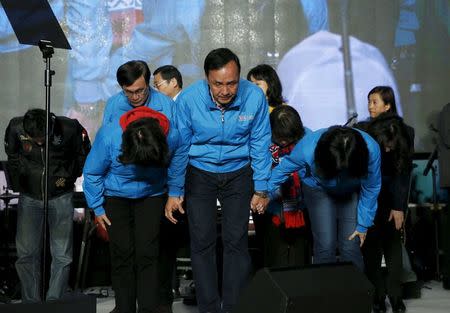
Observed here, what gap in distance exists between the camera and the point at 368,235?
5.68 metres

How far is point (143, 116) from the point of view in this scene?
4602 millimetres

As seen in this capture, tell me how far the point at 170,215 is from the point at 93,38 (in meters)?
2.99

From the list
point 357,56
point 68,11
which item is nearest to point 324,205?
point 357,56

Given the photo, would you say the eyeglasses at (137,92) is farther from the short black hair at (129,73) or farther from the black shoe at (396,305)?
the black shoe at (396,305)

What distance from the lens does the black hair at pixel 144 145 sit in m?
4.43

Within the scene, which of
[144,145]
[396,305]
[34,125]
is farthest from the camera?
[396,305]

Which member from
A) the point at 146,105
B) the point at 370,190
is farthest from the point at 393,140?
the point at 146,105

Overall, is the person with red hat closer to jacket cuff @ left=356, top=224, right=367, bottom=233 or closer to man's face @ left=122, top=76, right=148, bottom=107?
man's face @ left=122, top=76, right=148, bottom=107

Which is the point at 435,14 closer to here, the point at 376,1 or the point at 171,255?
the point at 376,1

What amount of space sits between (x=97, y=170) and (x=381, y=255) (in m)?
2.00

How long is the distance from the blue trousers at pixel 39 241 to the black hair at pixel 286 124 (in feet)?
4.64

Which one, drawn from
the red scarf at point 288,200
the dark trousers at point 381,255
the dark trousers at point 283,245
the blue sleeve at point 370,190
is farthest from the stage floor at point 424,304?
the blue sleeve at point 370,190

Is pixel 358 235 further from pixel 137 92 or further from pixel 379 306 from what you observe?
pixel 137 92

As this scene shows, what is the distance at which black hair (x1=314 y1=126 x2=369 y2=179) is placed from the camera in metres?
4.51
